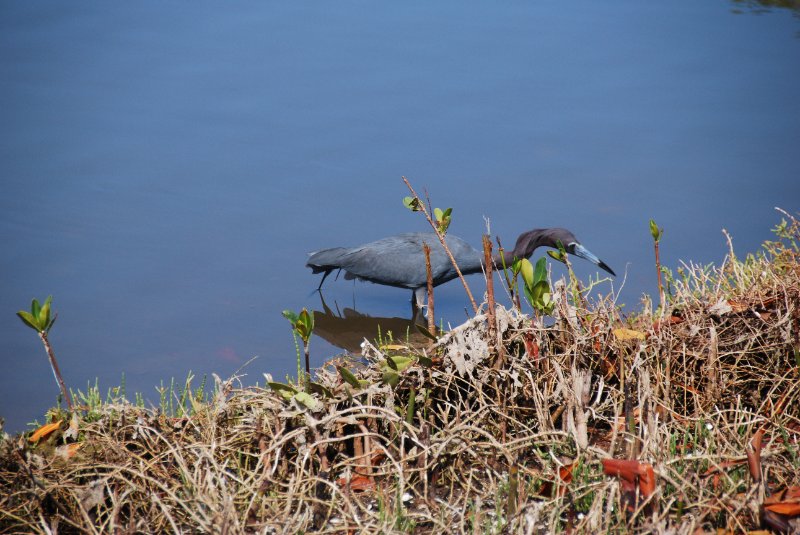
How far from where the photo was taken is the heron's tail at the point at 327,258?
594cm

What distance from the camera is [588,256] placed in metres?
5.99

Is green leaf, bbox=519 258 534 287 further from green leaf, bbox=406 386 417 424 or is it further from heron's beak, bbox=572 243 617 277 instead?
heron's beak, bbox=572 243 617 277

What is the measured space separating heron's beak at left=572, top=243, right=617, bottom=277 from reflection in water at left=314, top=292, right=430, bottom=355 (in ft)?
3.72

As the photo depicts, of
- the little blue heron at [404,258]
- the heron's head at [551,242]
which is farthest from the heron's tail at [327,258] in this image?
the heron's head at [551,242]

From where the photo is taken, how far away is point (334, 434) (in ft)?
8.31

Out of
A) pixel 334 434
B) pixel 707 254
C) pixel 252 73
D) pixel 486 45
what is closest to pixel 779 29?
pixel 486 45

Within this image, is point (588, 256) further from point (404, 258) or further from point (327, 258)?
point (327, 258)

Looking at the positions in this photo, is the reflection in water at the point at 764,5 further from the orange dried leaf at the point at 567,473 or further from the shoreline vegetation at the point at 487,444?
the orange dried leaf at the point at 567,473

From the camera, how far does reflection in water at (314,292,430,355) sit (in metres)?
5.58

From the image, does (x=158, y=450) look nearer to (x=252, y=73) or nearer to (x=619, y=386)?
(x=619, y=386)

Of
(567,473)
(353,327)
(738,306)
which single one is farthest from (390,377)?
(353,327)

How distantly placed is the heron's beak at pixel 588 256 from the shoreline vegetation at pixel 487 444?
2.95 meters

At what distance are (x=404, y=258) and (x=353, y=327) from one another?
23.4 inches

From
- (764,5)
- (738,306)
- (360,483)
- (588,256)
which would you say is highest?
(764,5)
